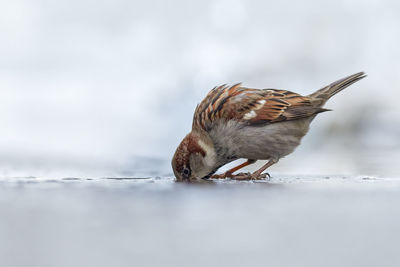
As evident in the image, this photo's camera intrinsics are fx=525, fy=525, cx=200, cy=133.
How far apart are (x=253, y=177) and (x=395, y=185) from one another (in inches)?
41.4

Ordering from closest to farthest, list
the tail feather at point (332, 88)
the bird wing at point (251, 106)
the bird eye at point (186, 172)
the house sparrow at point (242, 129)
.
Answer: the bird eye at point (186, 172) → the house sparrow at point (242, 129) → the bird wing at point (251, 106) → the tail feather at point (332, 88)

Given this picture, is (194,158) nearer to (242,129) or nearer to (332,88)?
(242,129)

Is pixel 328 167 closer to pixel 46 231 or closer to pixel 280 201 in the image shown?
pixel 280 201

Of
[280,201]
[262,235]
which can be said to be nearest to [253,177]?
[280,201]

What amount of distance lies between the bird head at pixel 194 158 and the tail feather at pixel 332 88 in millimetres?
952

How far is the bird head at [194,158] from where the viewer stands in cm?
320

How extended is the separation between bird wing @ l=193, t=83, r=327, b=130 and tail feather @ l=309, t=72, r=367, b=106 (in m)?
0.11

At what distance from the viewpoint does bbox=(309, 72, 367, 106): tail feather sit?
384 cm

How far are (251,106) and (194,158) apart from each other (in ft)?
1.93

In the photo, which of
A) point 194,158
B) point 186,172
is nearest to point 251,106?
point 194,158

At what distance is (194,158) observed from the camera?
327cm

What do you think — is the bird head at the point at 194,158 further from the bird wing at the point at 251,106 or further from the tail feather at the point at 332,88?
the tail feather at the point at 332,88

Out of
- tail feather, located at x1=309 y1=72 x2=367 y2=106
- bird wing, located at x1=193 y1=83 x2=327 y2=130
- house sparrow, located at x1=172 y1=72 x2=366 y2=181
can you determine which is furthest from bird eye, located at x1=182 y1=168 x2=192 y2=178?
tail feather, located at x1=309 y1=72 x2=367 y2=106

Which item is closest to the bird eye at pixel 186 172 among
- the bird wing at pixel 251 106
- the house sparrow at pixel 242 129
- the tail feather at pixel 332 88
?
the house sparrow at pixel 242 129
